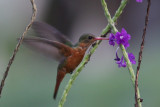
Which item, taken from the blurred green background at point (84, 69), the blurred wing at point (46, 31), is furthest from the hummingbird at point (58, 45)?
the blurred green background at point (84, 69)

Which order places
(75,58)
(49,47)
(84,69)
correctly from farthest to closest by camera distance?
(84,69) < (75,58) < (49,47)

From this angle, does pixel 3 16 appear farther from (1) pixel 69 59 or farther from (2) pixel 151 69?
(1) pixel 69 59

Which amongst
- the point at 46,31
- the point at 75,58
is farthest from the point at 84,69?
the point at 46,31

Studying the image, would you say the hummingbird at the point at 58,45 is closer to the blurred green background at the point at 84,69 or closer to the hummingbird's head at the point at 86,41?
the hummingbird's head at the point at 86,41

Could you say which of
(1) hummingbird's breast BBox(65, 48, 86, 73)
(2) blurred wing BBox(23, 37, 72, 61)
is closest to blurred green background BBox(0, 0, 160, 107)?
(1) hummingbird's breast BBox(65, 48, 86, 73)

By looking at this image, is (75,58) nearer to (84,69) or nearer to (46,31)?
(46,31)

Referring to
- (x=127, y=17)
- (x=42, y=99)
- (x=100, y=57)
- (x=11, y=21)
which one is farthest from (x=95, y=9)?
(x=42, y=99)
